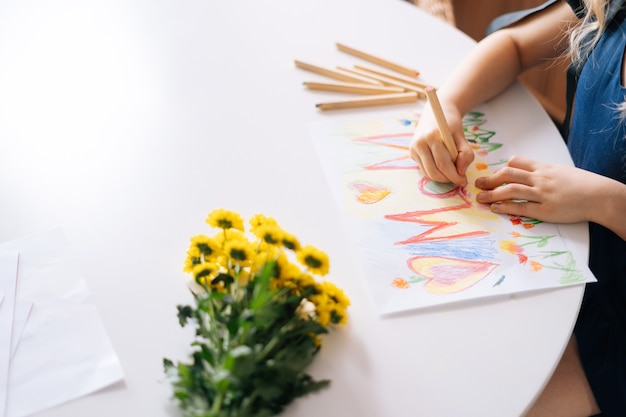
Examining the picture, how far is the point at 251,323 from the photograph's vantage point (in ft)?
1.61

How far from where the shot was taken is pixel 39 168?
0.77 m

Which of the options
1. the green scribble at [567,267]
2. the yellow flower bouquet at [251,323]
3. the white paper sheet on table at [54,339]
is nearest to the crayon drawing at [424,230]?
the green scribble at [567,267]

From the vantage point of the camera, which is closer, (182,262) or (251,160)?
(182,262)

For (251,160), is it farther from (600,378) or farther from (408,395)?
(600,378)

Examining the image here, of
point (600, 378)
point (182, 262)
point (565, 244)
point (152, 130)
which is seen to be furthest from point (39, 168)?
point (600, 378)

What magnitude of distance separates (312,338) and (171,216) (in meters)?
0.25

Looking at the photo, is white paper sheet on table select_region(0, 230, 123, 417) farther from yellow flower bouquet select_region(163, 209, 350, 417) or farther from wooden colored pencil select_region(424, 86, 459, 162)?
wooden colored pencil select_region(424, 86, 459, 162)

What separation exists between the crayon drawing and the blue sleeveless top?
0.46 ft

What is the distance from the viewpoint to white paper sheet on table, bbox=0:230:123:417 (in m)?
0.55

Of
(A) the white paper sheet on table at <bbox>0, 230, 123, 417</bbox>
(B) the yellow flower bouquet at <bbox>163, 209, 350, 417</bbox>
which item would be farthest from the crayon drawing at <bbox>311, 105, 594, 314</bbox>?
(A) the white paper sheet on table at <bbox>0, 230, 123, 417</bbox>

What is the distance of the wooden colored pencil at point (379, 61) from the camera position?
2.99ft

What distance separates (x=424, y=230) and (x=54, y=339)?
0.39 metres

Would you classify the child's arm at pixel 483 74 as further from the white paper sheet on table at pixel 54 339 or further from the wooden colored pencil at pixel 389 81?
the white paper sheet on table at pixel 54 339

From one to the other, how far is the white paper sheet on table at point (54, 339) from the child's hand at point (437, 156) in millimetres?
406
